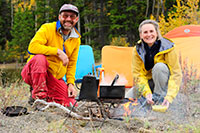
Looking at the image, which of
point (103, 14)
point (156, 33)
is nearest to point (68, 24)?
point (156, 33)

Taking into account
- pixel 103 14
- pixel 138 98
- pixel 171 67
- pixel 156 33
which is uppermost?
pixel 103 14

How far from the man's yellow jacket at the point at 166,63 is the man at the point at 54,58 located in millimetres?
802

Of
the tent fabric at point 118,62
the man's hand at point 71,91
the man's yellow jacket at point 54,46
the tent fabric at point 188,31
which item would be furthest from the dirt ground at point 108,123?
the tent fabric at point 188,31

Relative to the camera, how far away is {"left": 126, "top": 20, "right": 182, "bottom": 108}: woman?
239cm

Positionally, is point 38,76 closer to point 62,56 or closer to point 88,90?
point 62,56

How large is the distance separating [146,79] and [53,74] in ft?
3.78

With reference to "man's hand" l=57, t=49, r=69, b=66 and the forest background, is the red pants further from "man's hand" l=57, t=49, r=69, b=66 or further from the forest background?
the forest background

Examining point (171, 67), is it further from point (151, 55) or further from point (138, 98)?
point (138, 98)

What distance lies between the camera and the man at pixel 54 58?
8.02 ft

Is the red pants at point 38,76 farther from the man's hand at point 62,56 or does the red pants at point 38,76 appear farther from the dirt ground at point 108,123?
the dirt ground at point 108,123

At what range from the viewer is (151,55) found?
255cm

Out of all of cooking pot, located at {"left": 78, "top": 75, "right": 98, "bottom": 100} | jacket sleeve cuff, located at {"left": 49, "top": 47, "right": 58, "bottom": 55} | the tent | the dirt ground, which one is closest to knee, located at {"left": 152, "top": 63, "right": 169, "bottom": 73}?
the dirt ground

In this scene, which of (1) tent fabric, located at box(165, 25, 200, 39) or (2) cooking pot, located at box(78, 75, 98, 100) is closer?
(2) cooking pot, located at box(78, 75, 98, 100)

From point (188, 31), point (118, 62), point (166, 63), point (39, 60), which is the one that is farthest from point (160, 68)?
point (188, 31)
